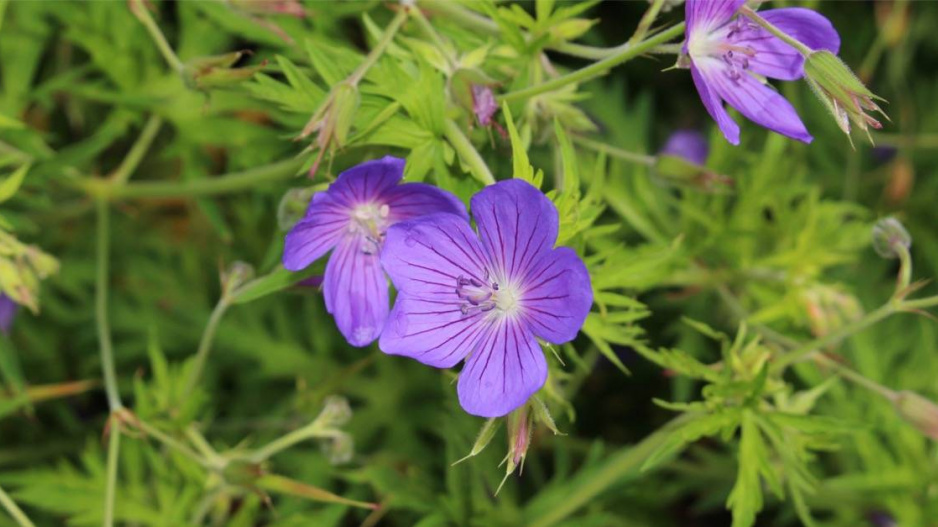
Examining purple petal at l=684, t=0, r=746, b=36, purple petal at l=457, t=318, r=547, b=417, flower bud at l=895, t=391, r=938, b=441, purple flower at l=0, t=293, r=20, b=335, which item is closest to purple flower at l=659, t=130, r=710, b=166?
flower bud at l=895, t=391, r=938, b=441

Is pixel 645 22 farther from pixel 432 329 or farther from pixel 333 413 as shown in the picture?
pixel 333 413

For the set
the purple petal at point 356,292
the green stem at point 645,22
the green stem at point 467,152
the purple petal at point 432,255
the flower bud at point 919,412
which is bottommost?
the flower bud at point 919,412

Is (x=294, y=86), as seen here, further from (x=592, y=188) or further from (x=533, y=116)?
(x=592, y=188)

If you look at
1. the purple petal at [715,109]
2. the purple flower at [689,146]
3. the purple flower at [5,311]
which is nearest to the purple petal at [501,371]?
the purple petal at [715,109]

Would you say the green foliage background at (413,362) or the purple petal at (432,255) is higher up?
the purple petal at (432,255)

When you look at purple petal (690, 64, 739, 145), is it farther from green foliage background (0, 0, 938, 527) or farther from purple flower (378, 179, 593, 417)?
purple flower (378, 179, 593, 417)

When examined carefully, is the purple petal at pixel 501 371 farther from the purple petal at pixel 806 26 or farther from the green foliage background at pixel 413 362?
the purple petal at pixel 806 26

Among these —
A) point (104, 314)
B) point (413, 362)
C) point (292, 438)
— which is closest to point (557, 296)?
point (292, 438)

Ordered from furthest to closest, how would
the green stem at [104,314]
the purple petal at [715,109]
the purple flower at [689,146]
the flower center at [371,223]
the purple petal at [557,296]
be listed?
the purple flower at [689,146] → the green stem at [104,314] → the flower center at [371,223] → the purple petal at [715,109] → the purple petal at [557,296]
